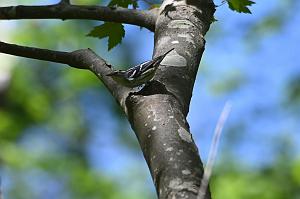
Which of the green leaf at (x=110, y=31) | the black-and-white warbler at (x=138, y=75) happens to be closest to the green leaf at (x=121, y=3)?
the green leaf at (x=110, y=31)

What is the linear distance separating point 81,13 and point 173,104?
0.50 meters

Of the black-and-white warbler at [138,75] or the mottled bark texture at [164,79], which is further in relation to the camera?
the black-and-white warbler at [138,75]

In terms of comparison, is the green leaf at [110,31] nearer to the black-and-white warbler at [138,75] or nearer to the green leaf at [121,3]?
the green leaf at [121,3]

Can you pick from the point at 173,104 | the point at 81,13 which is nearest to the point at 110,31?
the point at 81,13

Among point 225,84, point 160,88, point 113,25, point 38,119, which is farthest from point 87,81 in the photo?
point 160,88

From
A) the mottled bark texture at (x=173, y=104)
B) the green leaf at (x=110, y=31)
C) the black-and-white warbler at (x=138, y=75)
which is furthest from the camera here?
the green leaf at (x=110, y=31)

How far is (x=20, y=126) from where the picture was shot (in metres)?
9.59

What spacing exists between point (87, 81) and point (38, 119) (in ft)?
3.55

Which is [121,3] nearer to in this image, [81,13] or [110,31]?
[110,31]

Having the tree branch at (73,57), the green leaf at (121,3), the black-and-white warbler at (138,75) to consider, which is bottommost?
the tree branch at (73,57)

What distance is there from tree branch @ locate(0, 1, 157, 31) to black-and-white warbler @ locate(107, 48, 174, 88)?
0.80 ft

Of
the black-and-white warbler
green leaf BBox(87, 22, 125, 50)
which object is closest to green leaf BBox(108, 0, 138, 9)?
green leaf BBox(87, 22, 125, 50)

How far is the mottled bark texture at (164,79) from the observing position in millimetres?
1160

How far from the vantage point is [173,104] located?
1398mm
